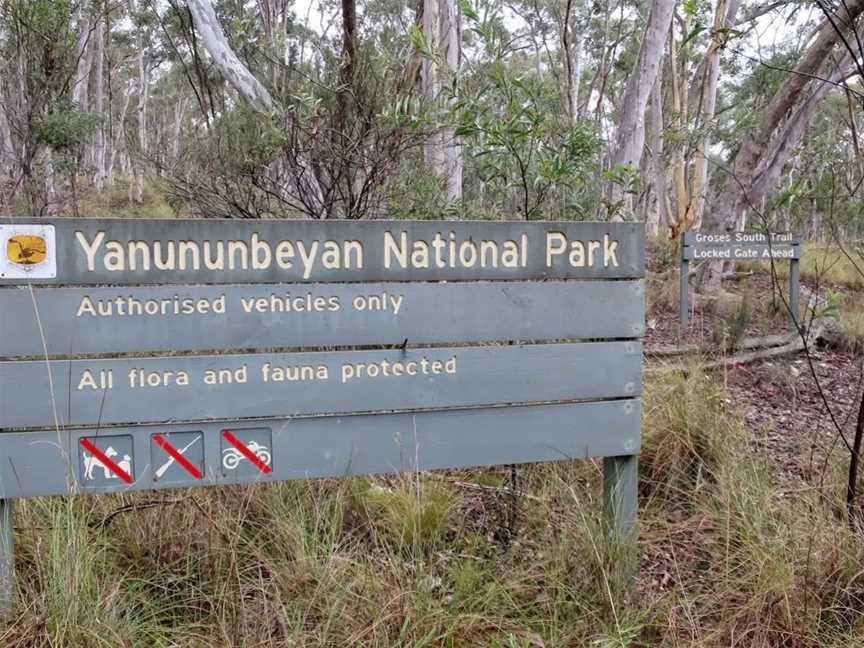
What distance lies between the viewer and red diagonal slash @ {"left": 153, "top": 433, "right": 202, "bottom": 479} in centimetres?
193

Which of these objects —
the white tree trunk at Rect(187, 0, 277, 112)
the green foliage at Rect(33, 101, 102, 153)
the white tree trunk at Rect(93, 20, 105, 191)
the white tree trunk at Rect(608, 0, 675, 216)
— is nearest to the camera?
the white tree trunk at Rect(187, 0, 277, 112)

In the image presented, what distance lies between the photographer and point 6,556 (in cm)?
189

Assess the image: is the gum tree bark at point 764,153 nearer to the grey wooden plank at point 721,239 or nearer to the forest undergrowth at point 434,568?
the grey wooden plank at point 721,239

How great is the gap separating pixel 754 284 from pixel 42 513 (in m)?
10.4

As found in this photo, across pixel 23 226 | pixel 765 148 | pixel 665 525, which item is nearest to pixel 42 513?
pixel 23 226

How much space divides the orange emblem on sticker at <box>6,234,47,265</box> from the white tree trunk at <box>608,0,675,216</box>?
5.74 metres

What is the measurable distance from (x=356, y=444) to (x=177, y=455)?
0.48 m

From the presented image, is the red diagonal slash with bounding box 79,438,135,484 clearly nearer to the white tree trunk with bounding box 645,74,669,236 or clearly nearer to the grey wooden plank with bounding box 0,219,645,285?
the grey wooden plank with bounding box 0,219,645,285

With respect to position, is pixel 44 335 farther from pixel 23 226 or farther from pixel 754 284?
pixel 754 284

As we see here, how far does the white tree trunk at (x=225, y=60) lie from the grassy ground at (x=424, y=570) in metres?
3.83

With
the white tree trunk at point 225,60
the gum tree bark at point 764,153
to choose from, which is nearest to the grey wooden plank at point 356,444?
the white tree trunk at point 225,60

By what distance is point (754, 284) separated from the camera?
10.7 metres

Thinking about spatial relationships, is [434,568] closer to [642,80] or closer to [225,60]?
[225,60]

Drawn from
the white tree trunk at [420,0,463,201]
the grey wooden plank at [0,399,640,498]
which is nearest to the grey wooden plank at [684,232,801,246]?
the white tree trunk at [420,0,463,201]
